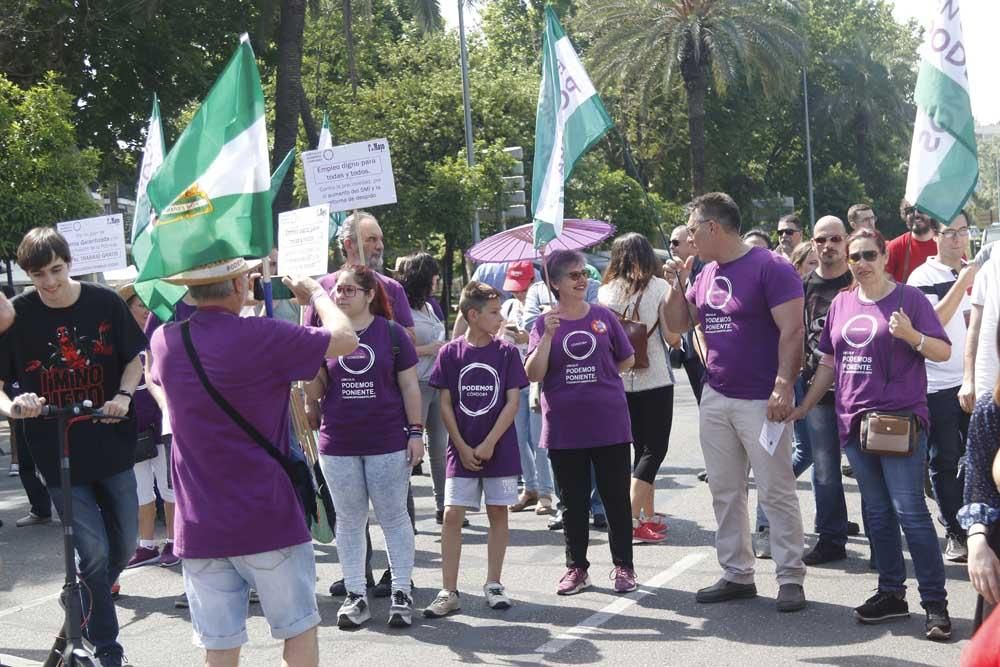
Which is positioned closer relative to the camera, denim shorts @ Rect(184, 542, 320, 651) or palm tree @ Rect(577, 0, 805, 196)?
denim shorts @ Rect(184, 542, 320, 651)

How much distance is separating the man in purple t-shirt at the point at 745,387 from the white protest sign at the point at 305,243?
1.90 metres

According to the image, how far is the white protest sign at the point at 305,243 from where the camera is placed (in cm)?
652

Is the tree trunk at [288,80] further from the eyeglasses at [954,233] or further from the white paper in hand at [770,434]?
the white paper in hand at [770,434]

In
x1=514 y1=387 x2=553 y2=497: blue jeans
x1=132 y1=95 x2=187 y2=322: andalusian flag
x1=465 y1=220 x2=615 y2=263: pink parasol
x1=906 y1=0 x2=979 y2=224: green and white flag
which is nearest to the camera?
x1=906 y1=0 x2=979 y2=224: green and white flag

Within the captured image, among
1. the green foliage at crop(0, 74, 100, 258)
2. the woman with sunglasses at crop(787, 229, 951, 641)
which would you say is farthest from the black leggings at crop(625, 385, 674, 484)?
the green foliage at crop(0, 74, 100, 258)

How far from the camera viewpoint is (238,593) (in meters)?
4.49

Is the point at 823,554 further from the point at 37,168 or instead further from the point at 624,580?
the point at 37,168

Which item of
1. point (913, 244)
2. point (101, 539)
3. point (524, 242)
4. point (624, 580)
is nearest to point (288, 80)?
point (524, 242)

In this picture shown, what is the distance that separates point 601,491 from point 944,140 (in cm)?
256

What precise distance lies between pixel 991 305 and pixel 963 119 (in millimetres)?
1360

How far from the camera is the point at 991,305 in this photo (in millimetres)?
5410

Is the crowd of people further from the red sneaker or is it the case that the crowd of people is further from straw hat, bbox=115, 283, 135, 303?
straw hat, bbox=115, 283, 135, 303

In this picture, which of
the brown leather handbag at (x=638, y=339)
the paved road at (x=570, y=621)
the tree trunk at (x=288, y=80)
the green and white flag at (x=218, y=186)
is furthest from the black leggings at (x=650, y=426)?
the tree trunk at (x=288, y=80)

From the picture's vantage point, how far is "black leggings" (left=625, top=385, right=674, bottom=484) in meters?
8.30
